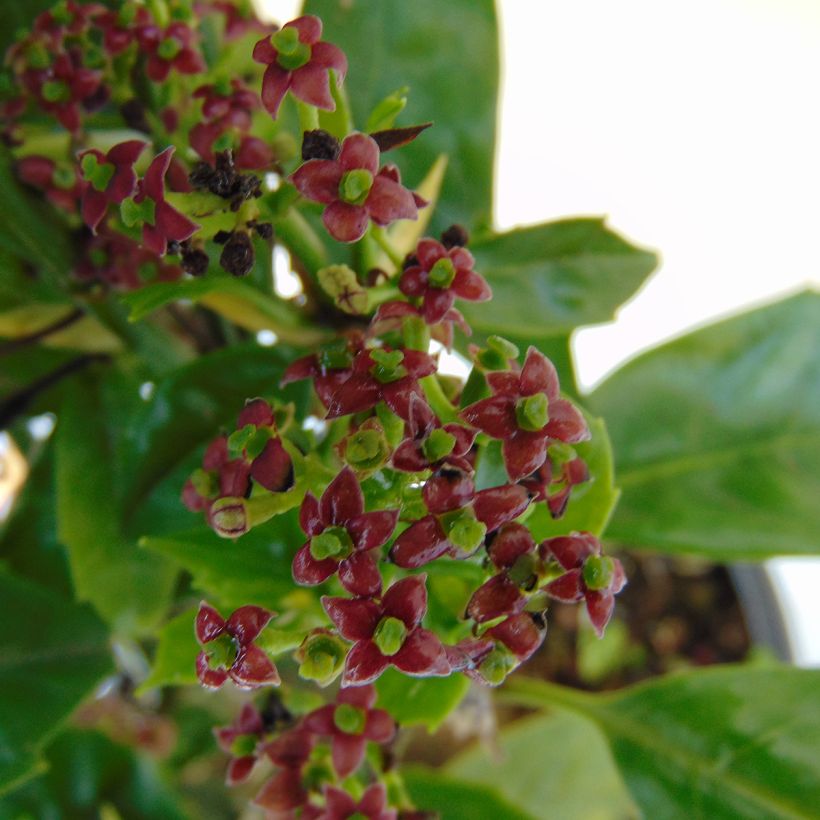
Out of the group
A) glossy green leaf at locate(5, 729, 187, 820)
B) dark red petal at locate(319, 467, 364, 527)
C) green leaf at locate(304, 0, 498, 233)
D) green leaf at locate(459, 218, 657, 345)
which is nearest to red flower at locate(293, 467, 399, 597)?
dark red petal at locate(319, 467, 364, 527)

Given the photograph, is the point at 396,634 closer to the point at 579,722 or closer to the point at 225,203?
the point at 225,203

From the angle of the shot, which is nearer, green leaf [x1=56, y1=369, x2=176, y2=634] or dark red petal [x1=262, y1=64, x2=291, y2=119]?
dark red petal [x1=262, y1=64, x2=291, y2=119]

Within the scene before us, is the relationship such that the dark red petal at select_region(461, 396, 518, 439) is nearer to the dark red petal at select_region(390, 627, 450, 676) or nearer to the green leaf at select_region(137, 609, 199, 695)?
the dark red petal at select_region(390, 627, 450, 676)

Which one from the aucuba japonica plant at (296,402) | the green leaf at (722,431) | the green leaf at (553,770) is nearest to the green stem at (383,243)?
the aucuba japonica plant at (296,402)

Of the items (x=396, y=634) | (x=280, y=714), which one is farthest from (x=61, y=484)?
(x=396, y=634)

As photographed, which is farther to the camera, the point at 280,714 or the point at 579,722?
the point at 579,722

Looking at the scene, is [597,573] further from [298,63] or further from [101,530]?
[101,530]
